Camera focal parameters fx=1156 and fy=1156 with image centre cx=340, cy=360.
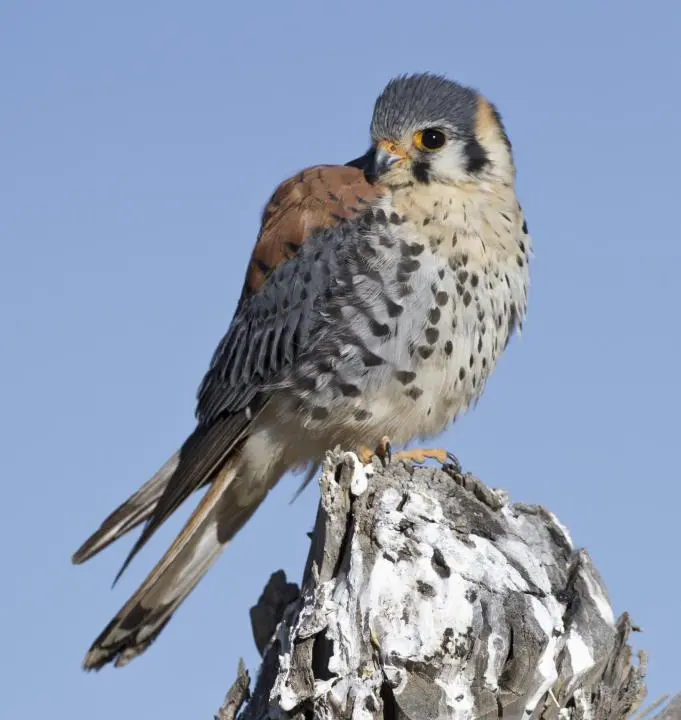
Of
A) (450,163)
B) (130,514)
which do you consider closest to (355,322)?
(450,163)

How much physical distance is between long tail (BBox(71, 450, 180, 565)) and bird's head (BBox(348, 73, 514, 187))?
1.66m

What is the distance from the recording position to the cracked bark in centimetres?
337

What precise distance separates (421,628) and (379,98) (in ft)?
9.18

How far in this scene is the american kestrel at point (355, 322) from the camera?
4879 millimetres

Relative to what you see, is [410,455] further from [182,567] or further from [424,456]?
[182,567]

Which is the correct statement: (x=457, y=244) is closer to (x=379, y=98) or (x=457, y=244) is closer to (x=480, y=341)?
(x=480, y=341)

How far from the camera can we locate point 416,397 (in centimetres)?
493

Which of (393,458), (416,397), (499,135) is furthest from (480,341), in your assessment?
(499,135)

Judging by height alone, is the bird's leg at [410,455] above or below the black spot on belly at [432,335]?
below

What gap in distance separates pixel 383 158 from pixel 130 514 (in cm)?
194

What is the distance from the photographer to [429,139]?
5254 millimetres

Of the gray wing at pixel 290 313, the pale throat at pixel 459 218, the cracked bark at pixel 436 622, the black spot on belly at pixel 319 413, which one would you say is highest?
the pale throat at pixel 459 218

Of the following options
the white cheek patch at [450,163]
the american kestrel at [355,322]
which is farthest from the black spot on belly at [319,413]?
the white cheek patch at [450,163]

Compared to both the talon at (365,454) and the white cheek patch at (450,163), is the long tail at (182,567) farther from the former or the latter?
the white cheek patch at (450,163)
